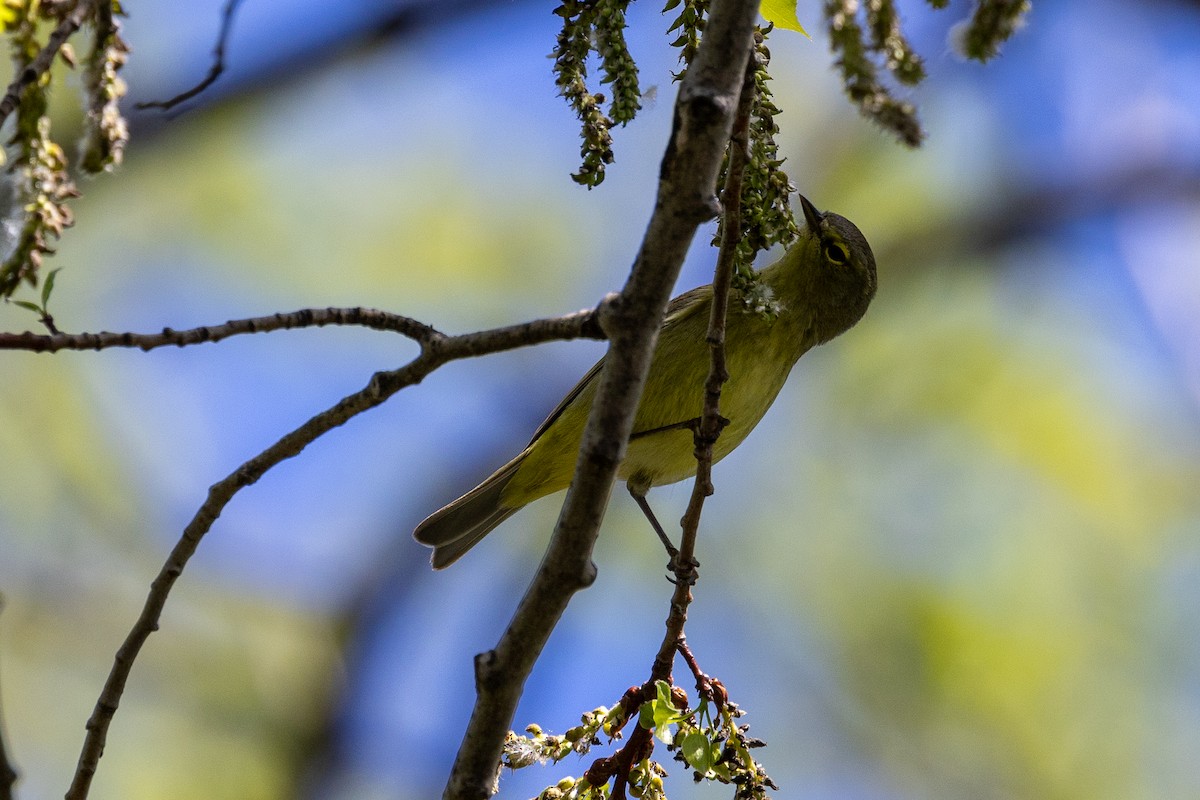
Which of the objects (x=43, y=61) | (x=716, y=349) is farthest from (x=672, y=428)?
(x=43, y=61)

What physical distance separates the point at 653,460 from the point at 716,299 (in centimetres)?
250

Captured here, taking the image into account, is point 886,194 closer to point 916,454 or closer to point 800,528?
point 916,454

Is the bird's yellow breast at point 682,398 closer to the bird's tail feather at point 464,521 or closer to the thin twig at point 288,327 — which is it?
the bird's tail feather at point 464,521

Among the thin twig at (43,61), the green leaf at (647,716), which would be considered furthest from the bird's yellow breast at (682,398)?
the thin twig at (43,61)

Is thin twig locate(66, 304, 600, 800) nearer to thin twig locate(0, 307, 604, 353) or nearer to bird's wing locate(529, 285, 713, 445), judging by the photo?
thin twig locate(0, 307, 604, 353)

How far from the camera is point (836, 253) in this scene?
17.4ft

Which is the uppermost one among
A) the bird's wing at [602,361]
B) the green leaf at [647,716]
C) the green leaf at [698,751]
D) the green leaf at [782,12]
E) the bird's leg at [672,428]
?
the bird's wing at [602,361]

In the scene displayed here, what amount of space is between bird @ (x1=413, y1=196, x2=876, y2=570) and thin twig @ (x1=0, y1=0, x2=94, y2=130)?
96.0 inches

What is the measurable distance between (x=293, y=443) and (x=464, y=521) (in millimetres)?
3165

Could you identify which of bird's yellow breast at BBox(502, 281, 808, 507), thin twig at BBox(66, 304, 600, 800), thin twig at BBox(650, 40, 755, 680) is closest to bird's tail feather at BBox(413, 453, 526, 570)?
bird's yellow breast at BBox(502, 281, 808, 507)

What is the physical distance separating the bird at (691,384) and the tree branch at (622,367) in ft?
7.59

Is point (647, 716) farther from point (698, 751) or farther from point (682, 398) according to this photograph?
point (682, 398)

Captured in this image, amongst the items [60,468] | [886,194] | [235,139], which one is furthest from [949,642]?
[60,468]

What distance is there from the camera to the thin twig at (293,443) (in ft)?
6.68
